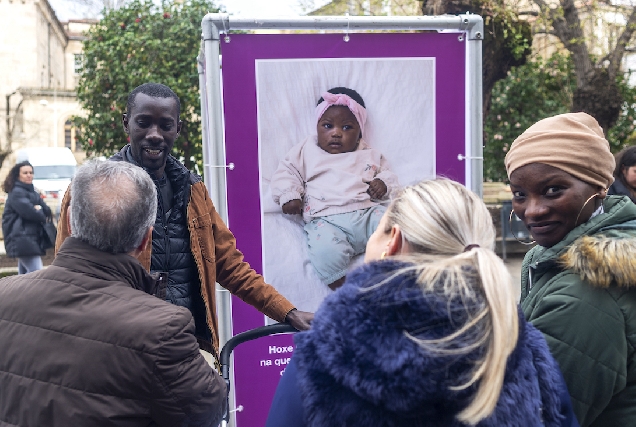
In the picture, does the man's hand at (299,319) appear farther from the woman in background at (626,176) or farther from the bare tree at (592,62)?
the bare tree at (592,62)

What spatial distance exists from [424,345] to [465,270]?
18 centimetres

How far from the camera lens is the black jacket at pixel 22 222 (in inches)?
305

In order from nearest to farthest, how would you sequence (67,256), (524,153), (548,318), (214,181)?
(548,318) → (67,256) → (524,153) → (214,181)

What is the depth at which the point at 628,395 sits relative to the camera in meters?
1.55

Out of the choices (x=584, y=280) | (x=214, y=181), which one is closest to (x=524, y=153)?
(x=584, y=280)

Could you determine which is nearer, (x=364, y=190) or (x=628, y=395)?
(x=628, y=395)

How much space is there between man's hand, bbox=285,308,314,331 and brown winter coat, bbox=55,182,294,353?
2 cm

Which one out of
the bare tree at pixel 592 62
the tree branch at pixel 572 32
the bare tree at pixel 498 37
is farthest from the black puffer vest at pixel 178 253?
the bare tree at pixel 592 62

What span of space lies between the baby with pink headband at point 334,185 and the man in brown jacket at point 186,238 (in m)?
0.38

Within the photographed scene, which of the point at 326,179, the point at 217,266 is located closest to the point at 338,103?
the point at 326,179

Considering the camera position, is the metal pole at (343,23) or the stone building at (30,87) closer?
the metal pole at (343,23)

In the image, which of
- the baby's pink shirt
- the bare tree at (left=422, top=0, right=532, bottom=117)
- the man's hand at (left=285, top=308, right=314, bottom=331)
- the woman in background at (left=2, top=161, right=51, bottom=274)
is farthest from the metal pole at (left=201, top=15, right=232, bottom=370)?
the woman in background at (left=2, top=161, right=51, bottom=274)

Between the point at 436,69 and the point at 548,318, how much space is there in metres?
1.85

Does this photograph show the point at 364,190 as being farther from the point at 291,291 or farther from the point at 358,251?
the point at 291,291
